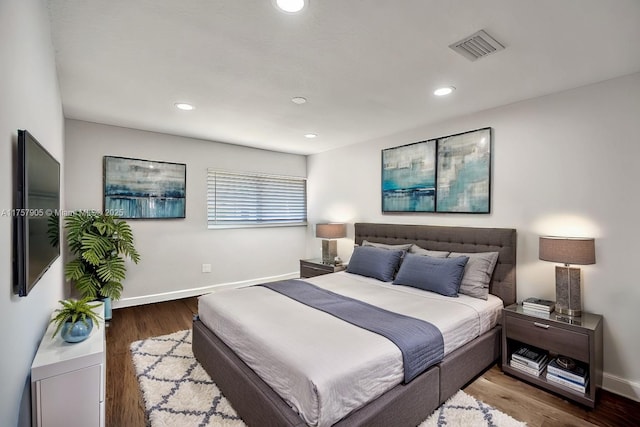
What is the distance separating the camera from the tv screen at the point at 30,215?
1.14 metres


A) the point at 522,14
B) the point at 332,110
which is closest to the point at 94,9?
Result: the point at 332,110

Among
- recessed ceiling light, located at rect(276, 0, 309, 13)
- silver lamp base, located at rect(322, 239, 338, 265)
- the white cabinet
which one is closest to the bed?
the white cabinet

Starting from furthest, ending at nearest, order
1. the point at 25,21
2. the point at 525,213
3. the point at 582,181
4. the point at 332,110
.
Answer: the point at 332,110, the point at 525,213, the point at 582,181, the point at 25,21

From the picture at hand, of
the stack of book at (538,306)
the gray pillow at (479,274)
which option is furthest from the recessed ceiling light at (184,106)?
the stack of book at (538,306)

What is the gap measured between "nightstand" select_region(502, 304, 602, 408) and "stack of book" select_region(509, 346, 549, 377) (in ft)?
0.11

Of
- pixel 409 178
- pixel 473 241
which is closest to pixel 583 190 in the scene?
pixel 473 241

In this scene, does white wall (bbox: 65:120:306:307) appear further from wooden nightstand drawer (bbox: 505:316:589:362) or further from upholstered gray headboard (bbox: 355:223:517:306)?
wooden nightstand drawer (bbox: 505:316:589:362)

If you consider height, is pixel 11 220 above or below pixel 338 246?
above

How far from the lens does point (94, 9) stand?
5.40 feet

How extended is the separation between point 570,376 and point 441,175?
216 centimetres

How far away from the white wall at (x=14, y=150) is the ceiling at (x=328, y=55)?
433mm

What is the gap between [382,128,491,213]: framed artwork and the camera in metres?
3.21

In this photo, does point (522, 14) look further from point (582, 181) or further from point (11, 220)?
point (11, 220)

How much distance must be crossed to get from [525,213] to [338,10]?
2.52 metres
